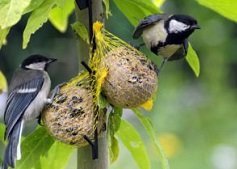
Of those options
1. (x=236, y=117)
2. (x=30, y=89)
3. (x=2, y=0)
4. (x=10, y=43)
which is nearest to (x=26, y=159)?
(x=30, y=89)

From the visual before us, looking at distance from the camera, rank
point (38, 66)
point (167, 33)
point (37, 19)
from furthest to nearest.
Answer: point (38, 66) < point (167, 33) < point (37, 19)

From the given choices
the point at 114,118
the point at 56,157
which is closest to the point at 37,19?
the point at 114,118

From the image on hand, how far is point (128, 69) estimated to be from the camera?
1.48 metres

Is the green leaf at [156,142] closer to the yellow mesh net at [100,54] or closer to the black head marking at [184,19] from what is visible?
the yellow mesh net at [100,54]

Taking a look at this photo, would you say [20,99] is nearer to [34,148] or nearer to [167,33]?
[34,148]

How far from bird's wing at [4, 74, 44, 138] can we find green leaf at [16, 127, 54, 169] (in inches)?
2.0

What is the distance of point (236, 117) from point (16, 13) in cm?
366

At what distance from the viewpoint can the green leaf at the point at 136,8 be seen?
1.61m

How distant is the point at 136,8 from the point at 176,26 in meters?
0.10

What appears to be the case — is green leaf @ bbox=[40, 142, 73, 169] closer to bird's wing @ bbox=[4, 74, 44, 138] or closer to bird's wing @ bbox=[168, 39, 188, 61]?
bird's wing @ bbox=[4, 74, 44, 138]

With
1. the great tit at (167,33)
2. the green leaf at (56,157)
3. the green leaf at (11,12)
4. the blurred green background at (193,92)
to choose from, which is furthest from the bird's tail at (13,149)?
the blurred green background at (193,92)

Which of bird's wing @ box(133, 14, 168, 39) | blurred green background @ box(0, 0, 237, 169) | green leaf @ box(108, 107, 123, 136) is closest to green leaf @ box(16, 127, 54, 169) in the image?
green leaf @ box(108, 107, 123, 136)

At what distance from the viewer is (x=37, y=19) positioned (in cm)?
135

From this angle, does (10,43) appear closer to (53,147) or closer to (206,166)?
(206,166)
